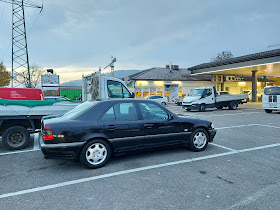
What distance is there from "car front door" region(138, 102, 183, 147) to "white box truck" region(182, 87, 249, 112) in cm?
1273

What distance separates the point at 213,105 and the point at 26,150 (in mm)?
15854

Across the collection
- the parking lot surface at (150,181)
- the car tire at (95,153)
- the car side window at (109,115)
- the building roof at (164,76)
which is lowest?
the parking lot surface at (150,181)

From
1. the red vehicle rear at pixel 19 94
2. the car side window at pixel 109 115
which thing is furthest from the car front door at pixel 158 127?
the red vehicle rear at pixel 19 94

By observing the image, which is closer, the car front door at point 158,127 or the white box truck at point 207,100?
the car front door at point 158,127

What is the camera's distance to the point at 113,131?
4277mm

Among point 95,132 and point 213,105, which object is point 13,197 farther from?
point 213,105

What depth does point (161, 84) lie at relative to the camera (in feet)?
110

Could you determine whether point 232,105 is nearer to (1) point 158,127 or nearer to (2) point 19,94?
(1) point 158,127

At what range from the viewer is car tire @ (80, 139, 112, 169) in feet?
13.3

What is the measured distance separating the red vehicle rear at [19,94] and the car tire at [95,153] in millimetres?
4058

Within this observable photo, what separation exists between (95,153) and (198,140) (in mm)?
2741

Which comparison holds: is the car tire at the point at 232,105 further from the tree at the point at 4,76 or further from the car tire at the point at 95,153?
the tree at the point at 4,76

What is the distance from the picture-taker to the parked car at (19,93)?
21.6 ft

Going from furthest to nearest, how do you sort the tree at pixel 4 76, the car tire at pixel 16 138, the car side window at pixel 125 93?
1. the tree at pixel 4 76
2. the car side window at pixel 125 93
3. the car tire at pixel 16 138
